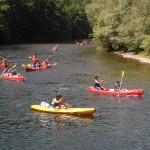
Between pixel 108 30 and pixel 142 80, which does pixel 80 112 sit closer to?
pixel 142 80

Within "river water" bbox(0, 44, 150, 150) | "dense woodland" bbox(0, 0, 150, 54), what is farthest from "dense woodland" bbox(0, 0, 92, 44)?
"river water" bbox(0, 44, 150, 150)

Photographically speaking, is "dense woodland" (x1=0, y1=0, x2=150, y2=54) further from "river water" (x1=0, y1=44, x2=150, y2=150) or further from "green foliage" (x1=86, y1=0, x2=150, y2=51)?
"river water" (x1=0, y1=44, x2=150, y2=150)

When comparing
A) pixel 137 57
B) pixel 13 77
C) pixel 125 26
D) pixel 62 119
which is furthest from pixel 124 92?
pixel 125 26

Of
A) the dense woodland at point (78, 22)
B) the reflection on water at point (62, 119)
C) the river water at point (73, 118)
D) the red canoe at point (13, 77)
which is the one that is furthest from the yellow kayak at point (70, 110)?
the dense woodland at point (78, 22)

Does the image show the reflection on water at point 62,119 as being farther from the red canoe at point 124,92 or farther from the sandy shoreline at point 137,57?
the sandy shoreline at point 137,57

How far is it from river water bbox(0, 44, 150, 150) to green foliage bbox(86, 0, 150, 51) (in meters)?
13.6

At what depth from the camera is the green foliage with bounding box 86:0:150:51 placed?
171 ft

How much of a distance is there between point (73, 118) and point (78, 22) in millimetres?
98755

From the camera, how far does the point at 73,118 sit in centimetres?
2458

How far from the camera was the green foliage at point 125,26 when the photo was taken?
52.2m

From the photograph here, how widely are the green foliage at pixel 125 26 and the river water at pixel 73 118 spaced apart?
533 inches

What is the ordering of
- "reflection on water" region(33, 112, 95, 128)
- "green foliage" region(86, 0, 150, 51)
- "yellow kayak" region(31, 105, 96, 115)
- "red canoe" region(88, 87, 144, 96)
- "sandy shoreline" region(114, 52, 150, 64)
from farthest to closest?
"green foliage" region(86, 0, 150, 51)
"sandy shoreline" region(114, 52, 150, 64)
"red canoe" region(88, 87, 144, 96)
"yellow kayak" region(31, 105, 96, 115)
"reflection on water" region(33, 112, 95, 128)

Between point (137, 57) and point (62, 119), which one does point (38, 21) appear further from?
point (62, 119)

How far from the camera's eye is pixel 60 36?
359ft
